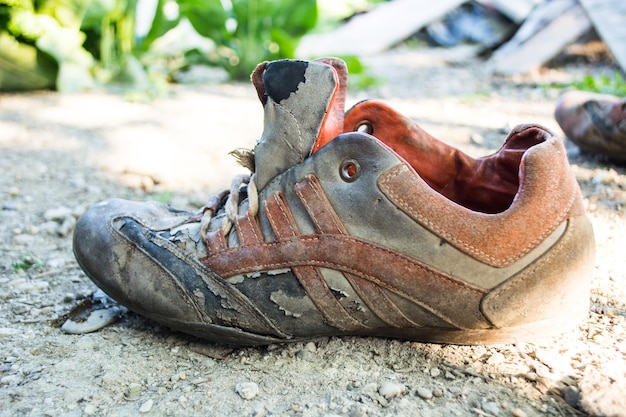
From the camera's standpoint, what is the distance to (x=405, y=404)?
1.24 metres

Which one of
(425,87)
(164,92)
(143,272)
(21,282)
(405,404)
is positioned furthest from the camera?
(425,87)

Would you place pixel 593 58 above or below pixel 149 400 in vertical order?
above

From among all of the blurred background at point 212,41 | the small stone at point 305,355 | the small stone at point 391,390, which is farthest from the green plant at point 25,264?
the blurred background at point 212,41

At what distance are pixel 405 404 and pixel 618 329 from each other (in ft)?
2.04

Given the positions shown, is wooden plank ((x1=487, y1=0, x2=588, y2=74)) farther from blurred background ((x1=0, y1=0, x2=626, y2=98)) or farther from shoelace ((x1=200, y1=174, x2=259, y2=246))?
shoelace ((x1=200, y1=174, x2=259, y2=246))

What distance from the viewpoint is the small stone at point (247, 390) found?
1.29 meters

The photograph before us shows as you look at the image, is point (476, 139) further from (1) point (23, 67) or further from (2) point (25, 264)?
(1) point (23, 67)

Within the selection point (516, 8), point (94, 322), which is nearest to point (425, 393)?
point (94, 322)

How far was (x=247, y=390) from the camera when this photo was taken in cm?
130

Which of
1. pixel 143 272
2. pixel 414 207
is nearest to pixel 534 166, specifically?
pixel 414 207

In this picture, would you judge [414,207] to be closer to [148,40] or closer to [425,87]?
[425,87]

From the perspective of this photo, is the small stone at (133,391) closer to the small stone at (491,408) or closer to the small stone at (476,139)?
the small stone at (491,408)

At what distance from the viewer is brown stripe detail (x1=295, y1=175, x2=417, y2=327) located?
4.33 ft

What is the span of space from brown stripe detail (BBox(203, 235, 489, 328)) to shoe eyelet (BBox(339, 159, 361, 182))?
131 millimetres
